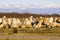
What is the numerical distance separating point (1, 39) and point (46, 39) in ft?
10.1

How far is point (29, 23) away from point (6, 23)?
8.87ft

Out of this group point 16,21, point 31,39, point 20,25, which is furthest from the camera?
point 16,21

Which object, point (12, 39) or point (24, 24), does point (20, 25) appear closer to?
point (24, 24)

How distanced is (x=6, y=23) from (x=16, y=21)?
1465 mm

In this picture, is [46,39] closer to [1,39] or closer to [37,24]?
[1,39]

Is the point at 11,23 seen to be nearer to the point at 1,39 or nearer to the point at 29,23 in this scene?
the point at 29,23

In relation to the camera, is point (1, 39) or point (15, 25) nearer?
point (1, 39)

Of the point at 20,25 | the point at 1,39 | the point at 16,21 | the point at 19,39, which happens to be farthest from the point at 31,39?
the point at 16,21

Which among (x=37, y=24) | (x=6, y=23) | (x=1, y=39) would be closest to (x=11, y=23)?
(x=6, y=23)

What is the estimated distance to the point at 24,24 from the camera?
3028 cm

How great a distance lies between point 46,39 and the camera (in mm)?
17922

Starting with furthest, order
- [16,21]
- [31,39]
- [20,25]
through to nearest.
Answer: [16,21]
[20,25]
[31,39]

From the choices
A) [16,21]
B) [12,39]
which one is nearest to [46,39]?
[12,39]

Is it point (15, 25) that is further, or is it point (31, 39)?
point (15, 25)
